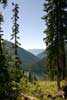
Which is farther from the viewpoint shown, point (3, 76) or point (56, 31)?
point (56, 31)

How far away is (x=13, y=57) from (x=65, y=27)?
15871 millimetres

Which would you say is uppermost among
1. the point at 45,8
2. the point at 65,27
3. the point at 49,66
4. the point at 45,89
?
the point at 45,8

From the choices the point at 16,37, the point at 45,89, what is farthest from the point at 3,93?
the point at 16,37

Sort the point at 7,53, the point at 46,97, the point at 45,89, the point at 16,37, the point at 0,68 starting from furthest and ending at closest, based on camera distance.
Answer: the point at 16,37 → the point at 45,89 → the point at 46,97 → the point at 7,53 → the point at 0,68

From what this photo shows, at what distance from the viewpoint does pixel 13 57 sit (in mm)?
19828

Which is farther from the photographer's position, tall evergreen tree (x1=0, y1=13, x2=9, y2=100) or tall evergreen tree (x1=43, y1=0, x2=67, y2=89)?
tall evergreen tree (x1=43, y1=0, x2=67, y2=89)

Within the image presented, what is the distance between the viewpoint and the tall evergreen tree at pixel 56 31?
112 ft

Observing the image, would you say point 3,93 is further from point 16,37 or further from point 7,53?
point 16,37

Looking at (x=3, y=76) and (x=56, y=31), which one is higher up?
(x=56, y=31)

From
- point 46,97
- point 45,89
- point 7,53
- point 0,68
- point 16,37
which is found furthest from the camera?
point 16,37

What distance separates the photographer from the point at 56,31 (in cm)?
3422

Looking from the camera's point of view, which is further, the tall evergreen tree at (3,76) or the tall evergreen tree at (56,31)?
the tall evergreen tree at (56,31)

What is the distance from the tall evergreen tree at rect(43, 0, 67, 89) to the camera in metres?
34.2

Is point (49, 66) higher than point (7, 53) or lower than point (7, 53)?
lower
